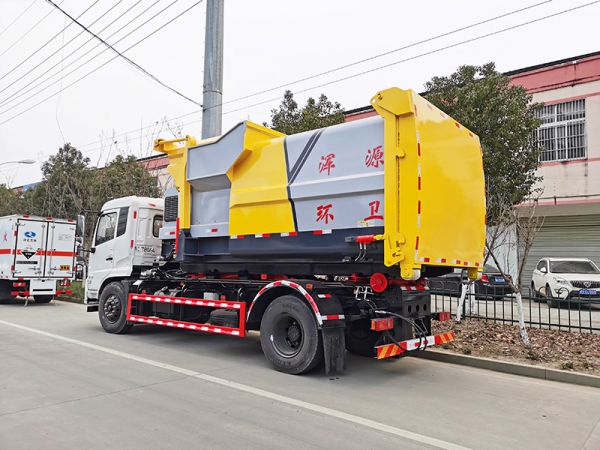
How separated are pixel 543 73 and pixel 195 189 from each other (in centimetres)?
1654

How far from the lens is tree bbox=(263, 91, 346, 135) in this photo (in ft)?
41.7

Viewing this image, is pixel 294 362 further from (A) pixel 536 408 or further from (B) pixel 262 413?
(A) pixel 536 408

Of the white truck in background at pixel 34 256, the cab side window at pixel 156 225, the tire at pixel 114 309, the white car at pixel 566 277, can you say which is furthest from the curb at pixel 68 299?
the white car at pixel 566 277

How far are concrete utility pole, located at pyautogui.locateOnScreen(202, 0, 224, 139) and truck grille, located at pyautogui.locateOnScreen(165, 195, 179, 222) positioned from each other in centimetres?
369

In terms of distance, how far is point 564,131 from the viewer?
18656mm

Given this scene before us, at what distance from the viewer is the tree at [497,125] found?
11.2 m

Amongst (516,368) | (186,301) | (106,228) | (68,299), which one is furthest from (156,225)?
(68,299)

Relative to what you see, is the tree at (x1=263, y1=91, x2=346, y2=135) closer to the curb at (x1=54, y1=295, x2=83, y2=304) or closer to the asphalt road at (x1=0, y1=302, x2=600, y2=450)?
the asphalt road at (x1=0, y1=302, x2=600, y2=450)

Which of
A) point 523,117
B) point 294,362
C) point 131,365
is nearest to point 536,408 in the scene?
point 294,362

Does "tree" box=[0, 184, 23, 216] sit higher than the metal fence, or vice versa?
"tree" box=[0, 184, 23, 216]

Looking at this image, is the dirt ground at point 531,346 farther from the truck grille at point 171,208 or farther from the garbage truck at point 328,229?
the truck grille at point 171,208

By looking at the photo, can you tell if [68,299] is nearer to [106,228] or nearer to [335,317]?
[106,228]

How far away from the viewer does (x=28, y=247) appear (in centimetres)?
1525

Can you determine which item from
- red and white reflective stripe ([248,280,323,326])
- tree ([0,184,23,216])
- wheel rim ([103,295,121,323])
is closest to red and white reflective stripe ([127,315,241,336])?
wheel rim ([103,295,121,323])
